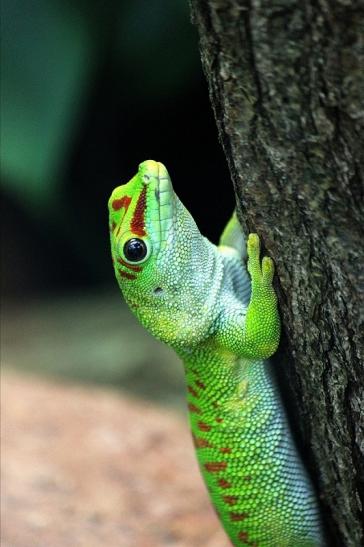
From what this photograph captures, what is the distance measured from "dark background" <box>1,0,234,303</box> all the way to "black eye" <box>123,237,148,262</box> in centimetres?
302

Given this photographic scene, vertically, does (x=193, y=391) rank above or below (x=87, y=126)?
below

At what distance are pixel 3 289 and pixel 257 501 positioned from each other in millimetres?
6416

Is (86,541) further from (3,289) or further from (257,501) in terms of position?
(3,289)

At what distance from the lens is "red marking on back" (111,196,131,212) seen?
293 cm

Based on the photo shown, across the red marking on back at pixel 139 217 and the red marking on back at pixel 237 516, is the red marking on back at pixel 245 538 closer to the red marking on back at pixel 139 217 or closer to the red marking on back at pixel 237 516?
the red marking on back at pixel 237 516

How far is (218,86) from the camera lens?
2.21m

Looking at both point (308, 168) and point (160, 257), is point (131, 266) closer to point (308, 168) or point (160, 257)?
point (160, 257)

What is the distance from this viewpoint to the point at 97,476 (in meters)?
4.43

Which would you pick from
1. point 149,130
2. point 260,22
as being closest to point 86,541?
point 260,22

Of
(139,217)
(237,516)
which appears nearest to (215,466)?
(237,516)

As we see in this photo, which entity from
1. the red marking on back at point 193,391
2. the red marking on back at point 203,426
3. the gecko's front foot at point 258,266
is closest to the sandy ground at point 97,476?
the red marking on back at point 203,426

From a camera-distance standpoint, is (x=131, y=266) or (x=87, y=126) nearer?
(x=131, y=266)

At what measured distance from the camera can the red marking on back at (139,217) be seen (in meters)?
2.88

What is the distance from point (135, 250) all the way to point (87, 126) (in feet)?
15.6
